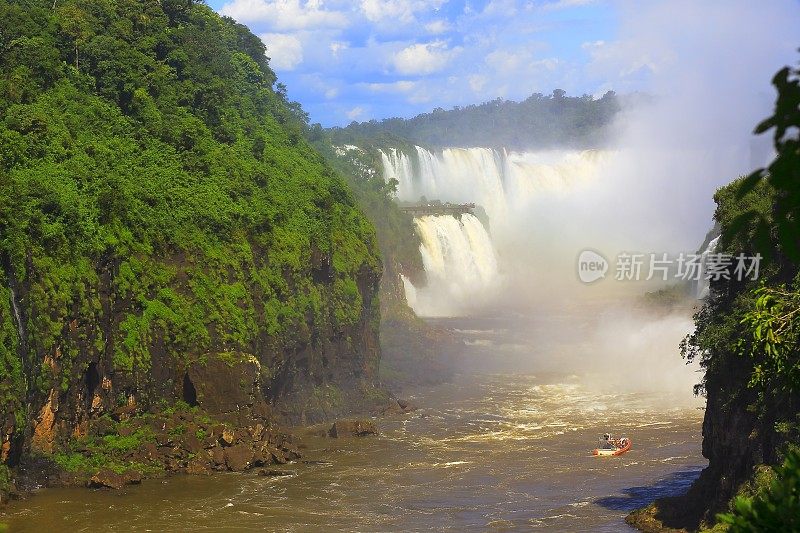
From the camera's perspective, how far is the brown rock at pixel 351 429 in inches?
1489

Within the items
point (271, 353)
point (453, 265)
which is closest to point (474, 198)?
point (453, 265)

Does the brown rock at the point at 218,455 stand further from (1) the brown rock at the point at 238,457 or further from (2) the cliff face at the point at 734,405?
(2) the cliff face at the point at 734,405

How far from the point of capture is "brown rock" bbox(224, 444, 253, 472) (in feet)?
107

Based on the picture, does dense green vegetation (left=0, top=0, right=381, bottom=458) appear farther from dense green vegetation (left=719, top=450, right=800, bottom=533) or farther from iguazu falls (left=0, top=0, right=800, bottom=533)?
dense green vegetation (left=719, top=450, right=800, bottom=533)

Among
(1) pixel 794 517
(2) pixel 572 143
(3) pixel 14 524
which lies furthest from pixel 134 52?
(2) pixel 572 143

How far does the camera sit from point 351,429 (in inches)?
1494

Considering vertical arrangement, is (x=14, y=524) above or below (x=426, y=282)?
below

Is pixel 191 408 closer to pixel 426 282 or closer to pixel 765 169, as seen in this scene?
pixel 765 169

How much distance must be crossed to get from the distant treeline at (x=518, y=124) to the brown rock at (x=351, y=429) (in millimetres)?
87623

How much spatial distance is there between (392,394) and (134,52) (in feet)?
59.5

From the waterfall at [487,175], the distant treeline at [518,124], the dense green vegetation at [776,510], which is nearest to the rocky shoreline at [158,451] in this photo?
the dense green vegetation at [776,510]

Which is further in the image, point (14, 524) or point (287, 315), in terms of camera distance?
point (287, 315)

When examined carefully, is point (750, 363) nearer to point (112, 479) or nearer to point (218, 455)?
point (218, 455)

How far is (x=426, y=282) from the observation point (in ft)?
223
